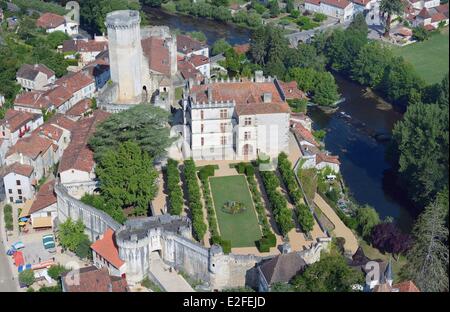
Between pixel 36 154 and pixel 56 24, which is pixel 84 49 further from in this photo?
pixel 36 154

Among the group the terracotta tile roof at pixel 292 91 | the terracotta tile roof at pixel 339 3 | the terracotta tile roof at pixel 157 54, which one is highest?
the terracotta tile roof at pixel 157 54

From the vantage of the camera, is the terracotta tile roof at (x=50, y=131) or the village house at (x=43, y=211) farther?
the terracotta tile roof at (x=50, y=131)

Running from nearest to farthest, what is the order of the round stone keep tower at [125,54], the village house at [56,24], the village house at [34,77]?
1. the round stone keep tower at [125,54]
2. the village house at [34,77]
3. the village house at [56,24]

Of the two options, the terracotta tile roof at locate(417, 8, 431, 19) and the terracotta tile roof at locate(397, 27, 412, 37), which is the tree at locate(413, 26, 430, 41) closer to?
the terracotta tile roof at locate(397, 27, 412, 37)

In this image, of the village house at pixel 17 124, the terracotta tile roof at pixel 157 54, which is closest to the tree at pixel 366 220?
the terracotta tile roof at pixel 157 54

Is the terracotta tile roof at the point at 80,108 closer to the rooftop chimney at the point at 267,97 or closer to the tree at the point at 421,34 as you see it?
the rooftop chimney at the point at 267,97

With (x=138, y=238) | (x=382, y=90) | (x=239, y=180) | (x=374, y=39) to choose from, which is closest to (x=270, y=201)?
(x=239, y=180)

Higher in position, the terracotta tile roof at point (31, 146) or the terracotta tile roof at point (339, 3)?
the terracotta tile roof at point (31, 146)

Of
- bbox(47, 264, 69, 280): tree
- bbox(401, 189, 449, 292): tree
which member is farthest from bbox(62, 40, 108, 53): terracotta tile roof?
bbox(401, 189, 449, 292): tree
